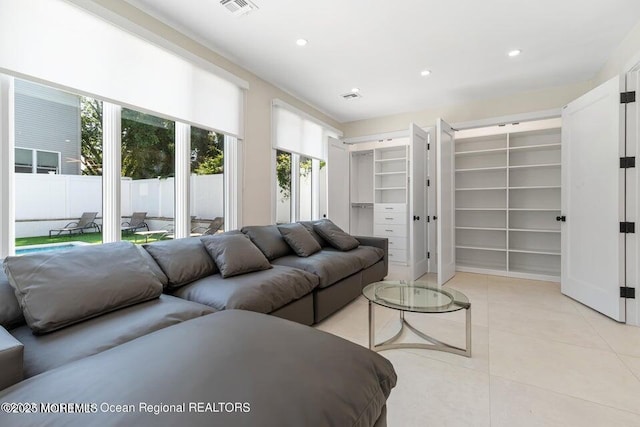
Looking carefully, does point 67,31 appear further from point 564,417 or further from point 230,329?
point 564,417

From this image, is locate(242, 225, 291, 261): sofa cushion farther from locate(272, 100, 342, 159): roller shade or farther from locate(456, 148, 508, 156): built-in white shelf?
locate(456, 148, 508, 156): built-in white shelf

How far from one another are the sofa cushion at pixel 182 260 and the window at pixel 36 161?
32.6 inches

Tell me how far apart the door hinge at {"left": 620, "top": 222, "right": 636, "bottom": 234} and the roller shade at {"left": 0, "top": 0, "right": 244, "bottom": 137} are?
162 inches

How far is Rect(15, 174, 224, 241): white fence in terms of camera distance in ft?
6.17

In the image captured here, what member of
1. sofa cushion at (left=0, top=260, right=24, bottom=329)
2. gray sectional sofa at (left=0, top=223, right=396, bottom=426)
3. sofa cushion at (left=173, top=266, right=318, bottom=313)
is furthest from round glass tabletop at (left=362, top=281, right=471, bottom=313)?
sofa cushion at (left=0, top=260, right=24, bottom=329)

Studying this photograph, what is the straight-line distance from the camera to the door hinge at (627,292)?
257 cm

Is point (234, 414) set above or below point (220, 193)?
below

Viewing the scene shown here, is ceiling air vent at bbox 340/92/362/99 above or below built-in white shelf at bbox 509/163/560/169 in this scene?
above

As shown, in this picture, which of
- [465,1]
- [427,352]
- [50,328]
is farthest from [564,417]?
[465,1]

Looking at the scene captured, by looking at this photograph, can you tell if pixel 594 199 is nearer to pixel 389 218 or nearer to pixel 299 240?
pixel 389 218

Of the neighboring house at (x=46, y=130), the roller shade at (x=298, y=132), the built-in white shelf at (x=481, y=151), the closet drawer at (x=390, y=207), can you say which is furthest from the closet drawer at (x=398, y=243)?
the neighboring house at (x=46, y=130)

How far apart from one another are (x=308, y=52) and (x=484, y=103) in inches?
118

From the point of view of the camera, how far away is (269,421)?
2.31 feet

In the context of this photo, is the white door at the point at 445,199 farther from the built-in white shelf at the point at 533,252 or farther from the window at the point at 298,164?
the window at the point at 298,164
